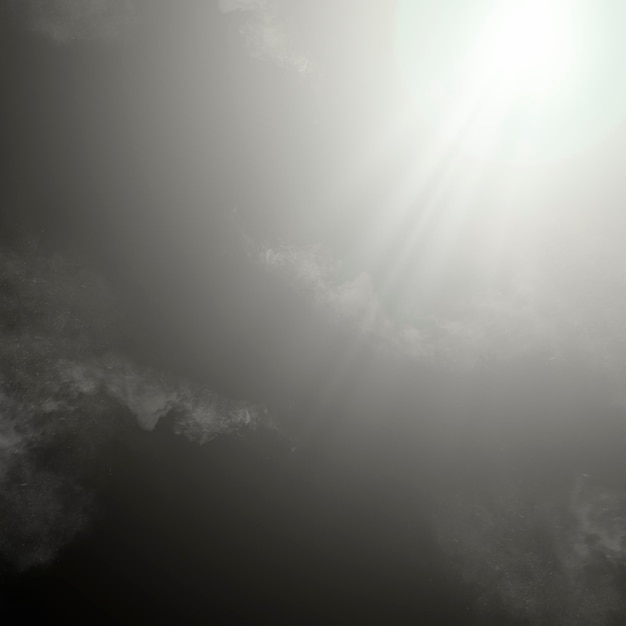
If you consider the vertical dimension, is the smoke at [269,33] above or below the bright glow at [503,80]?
below

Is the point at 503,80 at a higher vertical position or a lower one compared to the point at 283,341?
higher

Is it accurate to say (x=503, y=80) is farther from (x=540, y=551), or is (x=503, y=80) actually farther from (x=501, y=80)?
(x=540, y=551)

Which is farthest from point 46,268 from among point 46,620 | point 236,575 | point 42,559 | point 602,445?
point 602,445

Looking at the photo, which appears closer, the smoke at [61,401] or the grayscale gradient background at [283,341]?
the smoke at [61,401]

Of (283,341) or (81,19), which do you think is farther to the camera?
(81,19)

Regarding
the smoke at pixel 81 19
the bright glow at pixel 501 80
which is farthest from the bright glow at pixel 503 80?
the smoke at pixel 81 19

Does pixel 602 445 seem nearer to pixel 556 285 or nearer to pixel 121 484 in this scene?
pixel 556 285

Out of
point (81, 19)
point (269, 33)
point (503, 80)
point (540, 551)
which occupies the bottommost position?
point (540, 551)

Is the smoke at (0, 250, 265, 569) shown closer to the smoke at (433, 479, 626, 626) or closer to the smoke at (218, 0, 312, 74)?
the smoke at (433, 479, 626, 626)

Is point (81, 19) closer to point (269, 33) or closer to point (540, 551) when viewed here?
point (269, 33)

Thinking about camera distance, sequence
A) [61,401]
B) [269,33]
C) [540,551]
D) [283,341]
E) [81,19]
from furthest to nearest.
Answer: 1. [269,33]
2. [81,19]
3. [283,341]
4. [540,551]
5. [61,401]

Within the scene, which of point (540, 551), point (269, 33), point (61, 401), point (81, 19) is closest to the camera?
point (61, 401)

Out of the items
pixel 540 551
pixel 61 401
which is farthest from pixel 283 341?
pixel 540 551

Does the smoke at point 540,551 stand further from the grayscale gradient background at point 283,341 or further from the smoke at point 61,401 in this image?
the smoke at point 61,401
